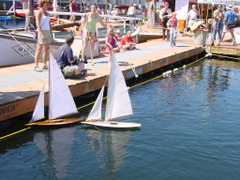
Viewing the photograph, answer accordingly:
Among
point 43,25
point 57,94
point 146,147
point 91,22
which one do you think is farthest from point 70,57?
point 146,147

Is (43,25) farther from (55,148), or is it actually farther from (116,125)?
A: (55,148)

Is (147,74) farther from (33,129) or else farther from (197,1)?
(197,1)

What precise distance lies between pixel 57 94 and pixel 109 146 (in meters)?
A: 1.78

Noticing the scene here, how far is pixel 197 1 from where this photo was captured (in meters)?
24.5

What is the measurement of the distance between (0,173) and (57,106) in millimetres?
2353

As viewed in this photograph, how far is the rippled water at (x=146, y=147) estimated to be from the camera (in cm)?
591

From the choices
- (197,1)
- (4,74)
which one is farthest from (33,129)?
(197,1)

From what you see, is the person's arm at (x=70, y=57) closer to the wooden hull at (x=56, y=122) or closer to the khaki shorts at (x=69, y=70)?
the khaki shorts at (x=69, y=70)

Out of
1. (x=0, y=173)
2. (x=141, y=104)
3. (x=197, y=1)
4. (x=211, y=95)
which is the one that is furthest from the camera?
(x=197, y=1)

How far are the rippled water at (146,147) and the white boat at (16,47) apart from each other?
5.59 m

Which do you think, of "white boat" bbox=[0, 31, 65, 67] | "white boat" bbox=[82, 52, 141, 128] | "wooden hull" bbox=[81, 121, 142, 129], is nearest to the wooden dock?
"white boat" bbox=[82, 52, 141, 128]

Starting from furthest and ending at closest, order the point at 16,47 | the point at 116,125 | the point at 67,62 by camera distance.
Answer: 1. the point at 16,47
2. the point at 67,62
3. the point at 116,125

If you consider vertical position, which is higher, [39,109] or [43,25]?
[43,25]

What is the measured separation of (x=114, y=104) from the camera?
308 inches
